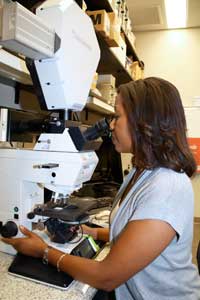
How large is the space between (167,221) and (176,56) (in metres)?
3.75

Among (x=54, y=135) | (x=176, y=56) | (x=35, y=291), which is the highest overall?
(x=176, y=56)

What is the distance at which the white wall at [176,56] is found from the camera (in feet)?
13.1

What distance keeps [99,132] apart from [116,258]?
406mm

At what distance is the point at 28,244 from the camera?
38.6 inches

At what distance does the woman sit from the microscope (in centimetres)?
11

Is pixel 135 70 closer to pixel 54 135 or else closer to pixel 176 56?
pixel 176 56

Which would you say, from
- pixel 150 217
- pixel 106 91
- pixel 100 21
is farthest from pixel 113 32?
pixel 150 217

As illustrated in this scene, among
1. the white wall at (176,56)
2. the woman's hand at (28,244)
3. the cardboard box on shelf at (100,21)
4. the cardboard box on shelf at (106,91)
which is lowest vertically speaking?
the woman's hand at (28,244)

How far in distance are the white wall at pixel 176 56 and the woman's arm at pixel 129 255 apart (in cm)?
363

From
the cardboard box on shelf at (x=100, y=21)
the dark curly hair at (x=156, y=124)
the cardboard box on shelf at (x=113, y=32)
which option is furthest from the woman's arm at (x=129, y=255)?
the cardboard box on shelf at (x=113, y=32)

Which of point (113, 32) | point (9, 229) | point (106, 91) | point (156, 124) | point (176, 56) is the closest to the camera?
point (156, 124)

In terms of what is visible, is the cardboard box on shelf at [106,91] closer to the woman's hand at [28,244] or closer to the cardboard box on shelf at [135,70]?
the cardboard box on shelf at [135,70]

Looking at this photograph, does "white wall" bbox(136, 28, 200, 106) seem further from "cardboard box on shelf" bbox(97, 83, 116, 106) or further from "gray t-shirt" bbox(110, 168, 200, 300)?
"gray t-shirt" bbox(110, 168, 200, 300)

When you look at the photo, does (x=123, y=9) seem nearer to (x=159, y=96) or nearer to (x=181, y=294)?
(x=159, y=96)
